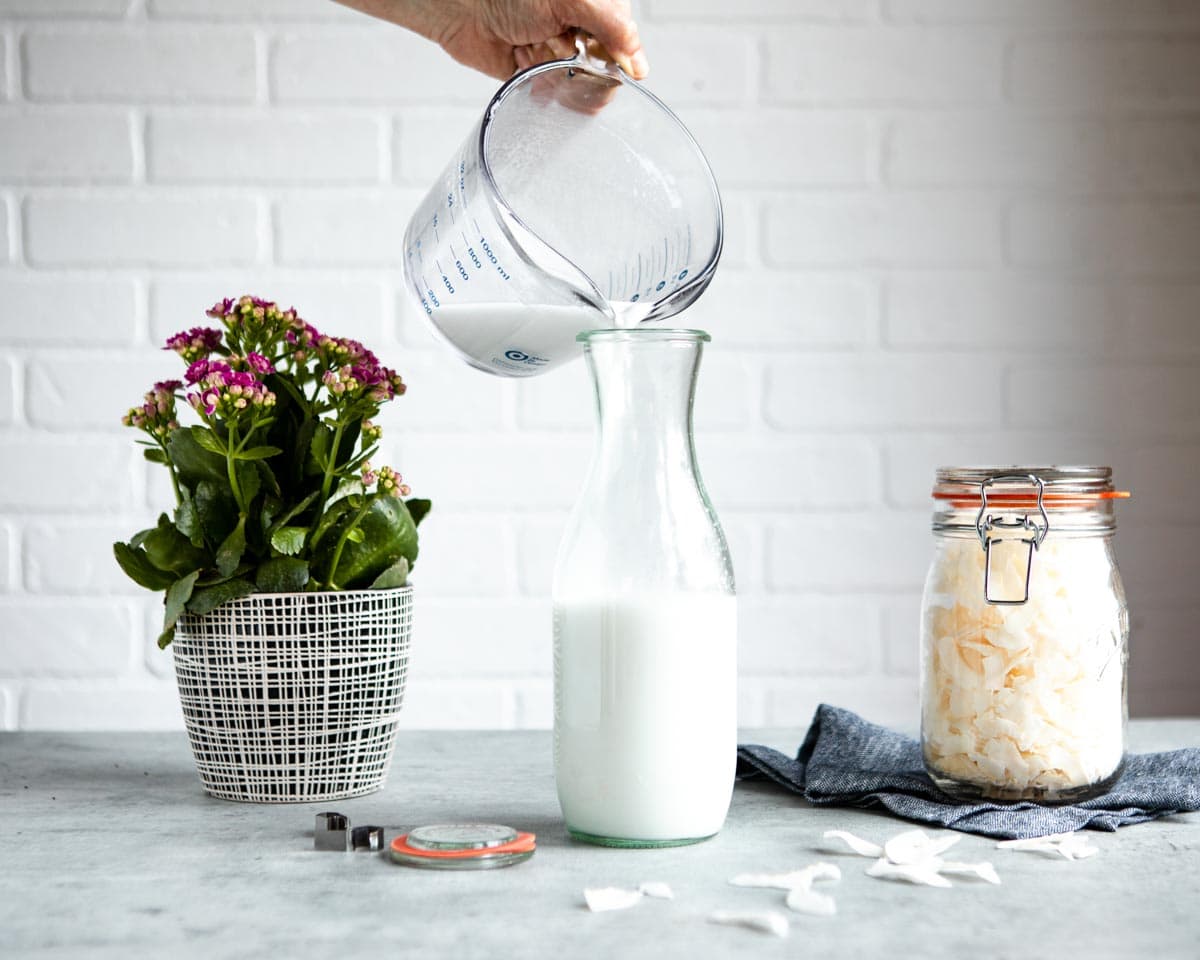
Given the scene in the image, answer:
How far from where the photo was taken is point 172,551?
946 millimetres

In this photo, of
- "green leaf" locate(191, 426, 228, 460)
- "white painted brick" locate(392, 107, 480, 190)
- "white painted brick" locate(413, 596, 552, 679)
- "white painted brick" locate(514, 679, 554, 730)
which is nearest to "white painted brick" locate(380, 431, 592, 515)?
"white painted brick" locate(413, 596, 552, 679)

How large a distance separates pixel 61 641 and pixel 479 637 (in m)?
0.53

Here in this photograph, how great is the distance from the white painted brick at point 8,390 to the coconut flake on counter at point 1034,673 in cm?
131

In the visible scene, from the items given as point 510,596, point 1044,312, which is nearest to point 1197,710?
point 1044,312

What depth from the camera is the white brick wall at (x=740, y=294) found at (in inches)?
69.5

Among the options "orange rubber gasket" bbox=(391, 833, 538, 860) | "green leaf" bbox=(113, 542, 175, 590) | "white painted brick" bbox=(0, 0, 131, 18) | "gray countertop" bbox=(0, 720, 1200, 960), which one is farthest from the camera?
"white painted brick" bbox=(0, 0, 131, 18)

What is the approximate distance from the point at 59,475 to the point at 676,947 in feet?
4.45

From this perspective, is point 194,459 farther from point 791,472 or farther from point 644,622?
point 791,472

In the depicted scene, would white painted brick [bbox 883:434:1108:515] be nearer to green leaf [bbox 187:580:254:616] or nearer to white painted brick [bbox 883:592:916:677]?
white painted brick [bbox 883:592:916:677]

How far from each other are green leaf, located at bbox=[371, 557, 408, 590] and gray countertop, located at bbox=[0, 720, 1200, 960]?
0.49 ft

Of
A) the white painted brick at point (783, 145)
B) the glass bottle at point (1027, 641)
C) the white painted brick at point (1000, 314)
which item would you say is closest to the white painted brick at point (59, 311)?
the white painted brick at point (783, 145)

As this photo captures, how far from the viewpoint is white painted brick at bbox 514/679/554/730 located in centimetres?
181

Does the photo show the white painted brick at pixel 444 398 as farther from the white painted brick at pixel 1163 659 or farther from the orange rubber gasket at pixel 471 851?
the orange rubber gasket at pixel 471 851

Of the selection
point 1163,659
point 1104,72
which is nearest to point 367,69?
point 1104,72
